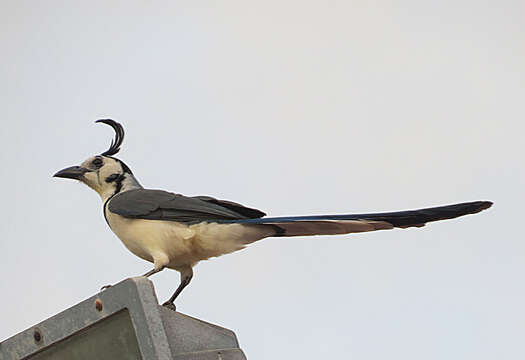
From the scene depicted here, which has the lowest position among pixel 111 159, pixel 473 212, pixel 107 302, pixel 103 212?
pixel 107 302

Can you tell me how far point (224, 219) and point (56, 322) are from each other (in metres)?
1.63

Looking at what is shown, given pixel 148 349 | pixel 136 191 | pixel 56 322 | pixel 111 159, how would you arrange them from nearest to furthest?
pixel 148 349 < pixel 56 322 < pixel 136 191 < pixel 111 159

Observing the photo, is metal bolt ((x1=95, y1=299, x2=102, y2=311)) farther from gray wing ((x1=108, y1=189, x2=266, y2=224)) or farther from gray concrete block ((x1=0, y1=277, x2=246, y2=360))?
gray wing ((x1=108, y1=189, x2=266, y2=224))

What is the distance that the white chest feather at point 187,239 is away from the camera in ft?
12.3

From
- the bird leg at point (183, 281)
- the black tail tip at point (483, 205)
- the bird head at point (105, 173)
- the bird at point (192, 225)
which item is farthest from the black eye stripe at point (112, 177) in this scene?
the black tail tip at point (483, 205)

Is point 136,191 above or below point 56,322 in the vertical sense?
above

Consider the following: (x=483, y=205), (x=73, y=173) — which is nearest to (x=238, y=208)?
(x=73, y=173)

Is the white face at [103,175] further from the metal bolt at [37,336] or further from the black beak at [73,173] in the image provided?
the metal bolt at [37,336]

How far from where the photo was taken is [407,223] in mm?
3406

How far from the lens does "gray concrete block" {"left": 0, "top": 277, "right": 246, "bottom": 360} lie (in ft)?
6.72

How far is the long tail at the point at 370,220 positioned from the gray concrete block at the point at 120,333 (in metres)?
1.10

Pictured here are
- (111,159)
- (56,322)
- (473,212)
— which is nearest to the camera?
(56,322)

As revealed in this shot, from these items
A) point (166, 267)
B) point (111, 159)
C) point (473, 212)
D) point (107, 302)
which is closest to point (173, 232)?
point (166, 267)

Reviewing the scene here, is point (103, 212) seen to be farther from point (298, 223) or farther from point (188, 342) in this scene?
point (188, 342)
